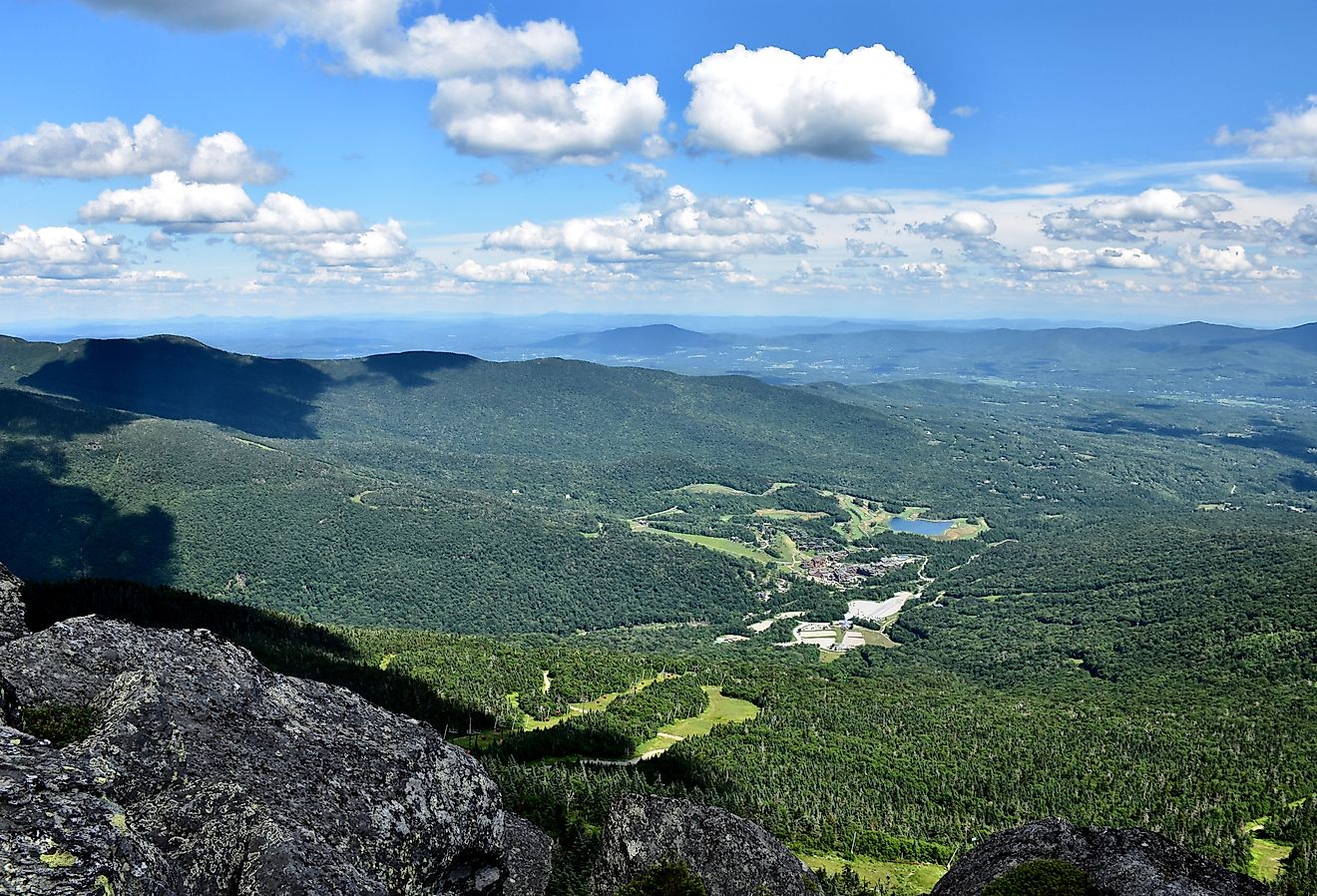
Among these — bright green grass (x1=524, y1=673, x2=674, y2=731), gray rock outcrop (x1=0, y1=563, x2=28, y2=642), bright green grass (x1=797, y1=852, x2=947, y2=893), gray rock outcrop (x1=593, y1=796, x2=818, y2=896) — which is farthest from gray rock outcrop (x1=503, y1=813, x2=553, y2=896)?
bright green grass (x1=524, y1=673, x2=674, y2=731)

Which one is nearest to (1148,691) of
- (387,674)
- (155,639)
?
(387,674)

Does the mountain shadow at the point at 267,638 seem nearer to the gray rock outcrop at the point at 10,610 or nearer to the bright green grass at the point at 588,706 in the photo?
the bright green grass at the point at 588,706

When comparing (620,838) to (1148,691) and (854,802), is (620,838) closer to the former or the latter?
(854,802)

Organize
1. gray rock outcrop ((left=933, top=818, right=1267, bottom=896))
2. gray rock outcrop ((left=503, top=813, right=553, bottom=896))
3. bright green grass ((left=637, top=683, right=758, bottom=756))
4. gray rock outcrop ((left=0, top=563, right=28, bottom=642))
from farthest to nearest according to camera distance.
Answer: bright green grass ((left=637, top=683, right=758, bottom=756)), gray rock outcrop ((left=0, top=563, right=28, bottom=642)), gray rock outcrop ((left=503, top=813, right=553, bottom=896)), gray rock outcrop ((left=933, top=818, right=1267, bottom=896))

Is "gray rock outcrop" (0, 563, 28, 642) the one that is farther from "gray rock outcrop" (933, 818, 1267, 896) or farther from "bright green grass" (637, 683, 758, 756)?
"bright green grass" (637, 683, 758, 756)

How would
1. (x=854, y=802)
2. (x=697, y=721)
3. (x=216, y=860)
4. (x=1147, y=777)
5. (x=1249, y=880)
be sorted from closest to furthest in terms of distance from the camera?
(x=216, y=860), (x=1249, y=880), (x=854, y=802), (x=1147, y=777), (x=697, y=721)
